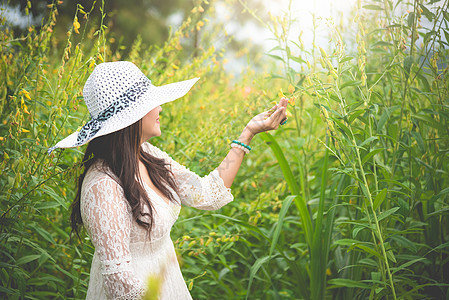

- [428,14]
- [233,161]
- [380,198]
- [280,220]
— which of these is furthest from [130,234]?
[428,14]

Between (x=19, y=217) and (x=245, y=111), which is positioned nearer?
(x=19, y=217)

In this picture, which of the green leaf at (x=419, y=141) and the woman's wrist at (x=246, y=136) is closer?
the green leaf at (x=419, y=141)

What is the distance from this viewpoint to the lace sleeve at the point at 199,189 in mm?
1727

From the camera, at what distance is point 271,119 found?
164 centimetres

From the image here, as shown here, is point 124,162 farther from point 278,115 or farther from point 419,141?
point 419,141

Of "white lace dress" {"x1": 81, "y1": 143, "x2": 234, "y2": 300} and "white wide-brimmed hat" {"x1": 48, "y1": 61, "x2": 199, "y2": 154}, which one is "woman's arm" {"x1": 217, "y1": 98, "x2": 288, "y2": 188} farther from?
"white wide-brimmed hat" {"x1": 48, "y1": 61, "x2": 199, "y2": 154}

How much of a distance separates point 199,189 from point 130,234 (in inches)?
15.0

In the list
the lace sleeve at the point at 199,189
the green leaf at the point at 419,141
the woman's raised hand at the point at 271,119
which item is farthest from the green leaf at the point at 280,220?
the green leaf at the point at 419,141

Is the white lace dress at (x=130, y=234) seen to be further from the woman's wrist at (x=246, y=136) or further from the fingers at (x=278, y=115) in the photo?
the fingers at (x=278, y=115)

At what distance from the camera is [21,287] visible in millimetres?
1513

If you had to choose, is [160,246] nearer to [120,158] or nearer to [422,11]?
[120,158]

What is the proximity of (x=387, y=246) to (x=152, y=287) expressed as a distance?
4.26ft

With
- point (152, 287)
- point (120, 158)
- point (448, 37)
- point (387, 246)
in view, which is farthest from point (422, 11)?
point (152, 287)

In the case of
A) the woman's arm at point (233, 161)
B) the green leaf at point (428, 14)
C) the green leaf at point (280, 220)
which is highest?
the green leaf at point (428, 14)
